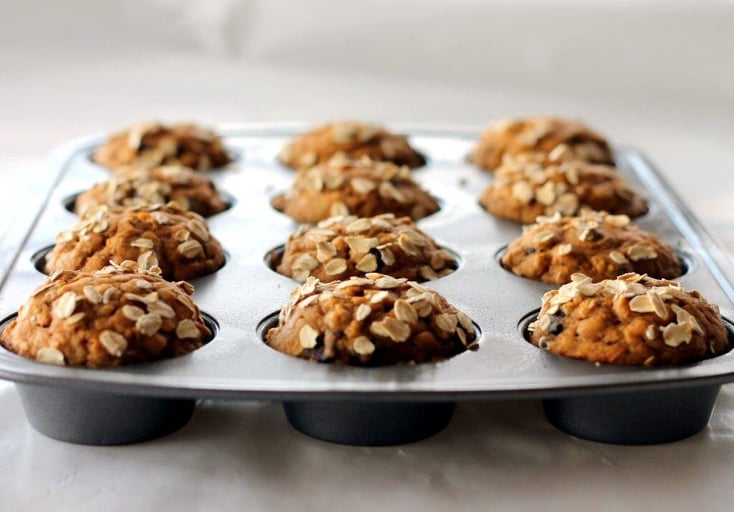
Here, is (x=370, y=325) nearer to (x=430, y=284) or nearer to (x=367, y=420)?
(x=367, y=420)

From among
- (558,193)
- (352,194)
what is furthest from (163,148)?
(558,193)

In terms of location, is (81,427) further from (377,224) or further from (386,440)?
(377,224)

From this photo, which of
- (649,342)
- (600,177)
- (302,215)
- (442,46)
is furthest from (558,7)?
(649,342)

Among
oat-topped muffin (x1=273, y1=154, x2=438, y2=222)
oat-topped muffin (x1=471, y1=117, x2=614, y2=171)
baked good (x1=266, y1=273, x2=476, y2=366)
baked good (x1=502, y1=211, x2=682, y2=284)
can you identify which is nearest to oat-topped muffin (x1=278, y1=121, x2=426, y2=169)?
oat-topped muffin (x1=471, y1=117, x2=614, y2=171)

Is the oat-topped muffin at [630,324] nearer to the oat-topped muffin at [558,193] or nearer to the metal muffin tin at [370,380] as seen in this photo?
the metal muffin tin at [370,380]

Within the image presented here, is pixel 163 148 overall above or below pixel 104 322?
below

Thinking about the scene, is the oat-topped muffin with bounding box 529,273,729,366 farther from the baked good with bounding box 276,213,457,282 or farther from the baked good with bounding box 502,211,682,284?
the baked good with bounding box 276,213,457,282
